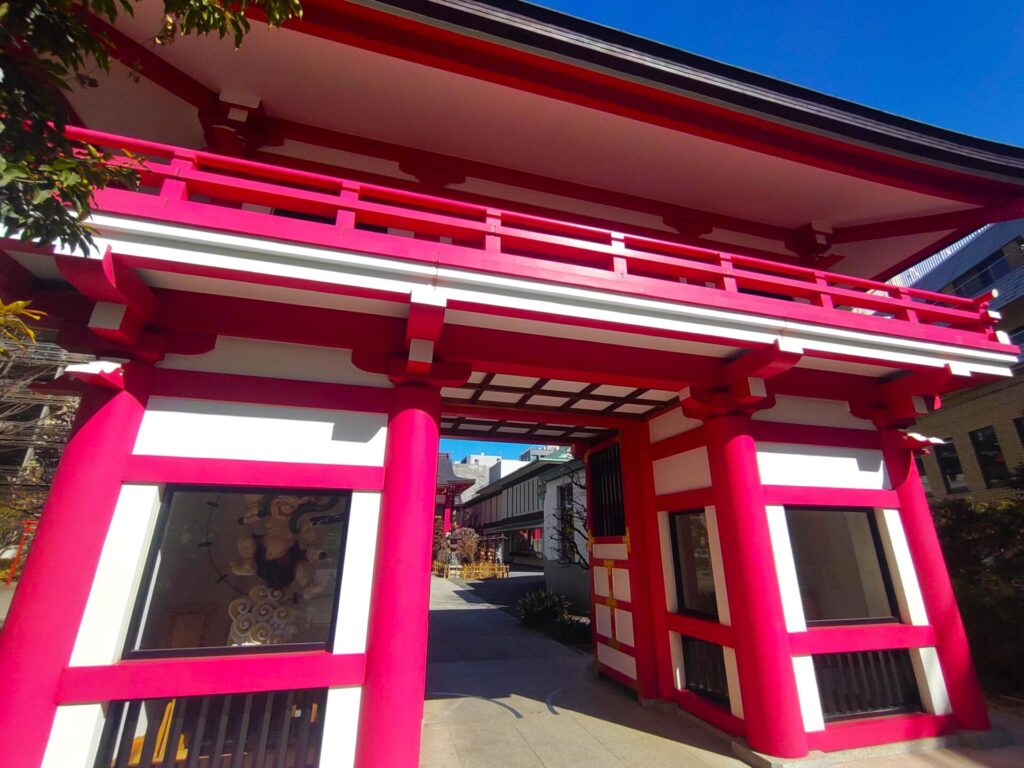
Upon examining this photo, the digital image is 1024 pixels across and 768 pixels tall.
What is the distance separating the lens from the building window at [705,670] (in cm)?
556

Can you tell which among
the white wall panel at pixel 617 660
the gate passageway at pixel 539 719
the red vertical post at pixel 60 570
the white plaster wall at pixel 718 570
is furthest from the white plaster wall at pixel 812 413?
the red vertical post at pixel 60 570

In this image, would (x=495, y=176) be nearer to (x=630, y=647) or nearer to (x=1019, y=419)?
(x=630, y=647)

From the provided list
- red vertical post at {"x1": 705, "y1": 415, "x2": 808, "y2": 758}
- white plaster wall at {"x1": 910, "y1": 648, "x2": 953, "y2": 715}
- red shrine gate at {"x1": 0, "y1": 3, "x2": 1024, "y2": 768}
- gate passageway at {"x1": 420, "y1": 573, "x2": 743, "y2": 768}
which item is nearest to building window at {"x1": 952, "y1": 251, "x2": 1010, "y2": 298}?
red shrine gate at {"x1": 0, "y1": 3, "x2": 1024, "y2": 768}

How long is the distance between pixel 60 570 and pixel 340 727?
2.52 metres

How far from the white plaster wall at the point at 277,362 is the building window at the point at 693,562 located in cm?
468

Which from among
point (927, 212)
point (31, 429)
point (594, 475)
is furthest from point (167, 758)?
point (31, 429)

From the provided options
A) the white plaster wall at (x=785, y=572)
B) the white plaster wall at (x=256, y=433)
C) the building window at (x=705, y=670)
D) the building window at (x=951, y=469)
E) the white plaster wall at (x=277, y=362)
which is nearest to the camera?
the white plaster wall at (x=256, y=433)

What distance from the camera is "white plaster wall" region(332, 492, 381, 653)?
3992mm

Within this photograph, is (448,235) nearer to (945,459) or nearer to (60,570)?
(60,570)

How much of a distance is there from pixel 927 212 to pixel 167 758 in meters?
11.7

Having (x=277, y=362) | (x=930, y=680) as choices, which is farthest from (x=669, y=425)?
(x=277, y=362)

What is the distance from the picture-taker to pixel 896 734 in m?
5.07

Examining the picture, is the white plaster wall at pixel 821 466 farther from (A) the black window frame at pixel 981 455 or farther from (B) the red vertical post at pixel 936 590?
(A) the black window frame at pixel 981 455

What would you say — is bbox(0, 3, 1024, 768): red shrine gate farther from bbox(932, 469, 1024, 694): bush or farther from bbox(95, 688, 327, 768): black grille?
bbox(932, 469, 1024, 694): bush
